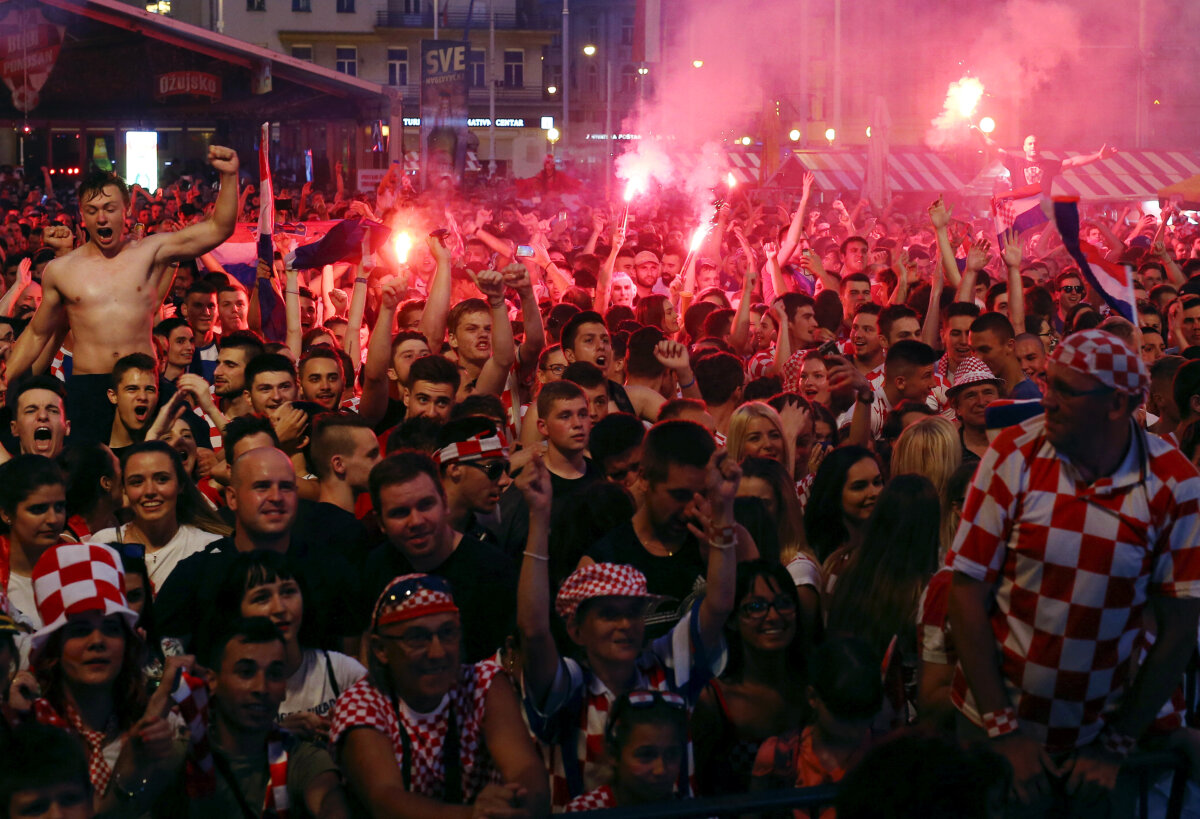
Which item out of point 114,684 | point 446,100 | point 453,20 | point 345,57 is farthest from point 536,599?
point 345,57

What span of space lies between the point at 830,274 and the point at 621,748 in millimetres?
10234

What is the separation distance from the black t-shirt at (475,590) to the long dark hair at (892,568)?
3.49 feet

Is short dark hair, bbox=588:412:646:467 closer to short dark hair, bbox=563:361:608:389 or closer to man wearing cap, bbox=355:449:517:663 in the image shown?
short dark hair, bbox=563:361:608:389

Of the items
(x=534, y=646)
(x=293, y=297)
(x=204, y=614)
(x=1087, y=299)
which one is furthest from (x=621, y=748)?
(x=1087, y=299)

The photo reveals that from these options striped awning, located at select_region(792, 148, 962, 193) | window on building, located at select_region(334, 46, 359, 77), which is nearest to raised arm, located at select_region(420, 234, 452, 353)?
striped awning, located at select_region(792, 148, 962, 193)

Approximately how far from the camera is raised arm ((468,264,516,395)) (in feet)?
23.4

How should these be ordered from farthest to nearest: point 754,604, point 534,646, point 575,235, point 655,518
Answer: point 575,235 → point 655,518 → point 754,604 → point 534,646

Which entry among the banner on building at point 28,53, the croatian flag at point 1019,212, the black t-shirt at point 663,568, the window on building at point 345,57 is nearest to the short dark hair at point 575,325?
the black t-shirt at point 663,568

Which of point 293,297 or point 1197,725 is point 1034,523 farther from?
point 293,297

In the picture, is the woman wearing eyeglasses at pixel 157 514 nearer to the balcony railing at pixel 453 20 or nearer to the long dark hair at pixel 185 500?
the long dark hair at pixel 185 500

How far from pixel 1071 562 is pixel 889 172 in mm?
28386

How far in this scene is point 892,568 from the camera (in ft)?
14.5

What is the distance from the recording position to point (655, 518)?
14.9 ft

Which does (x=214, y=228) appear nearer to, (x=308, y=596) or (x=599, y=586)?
(x=308, y=596)
